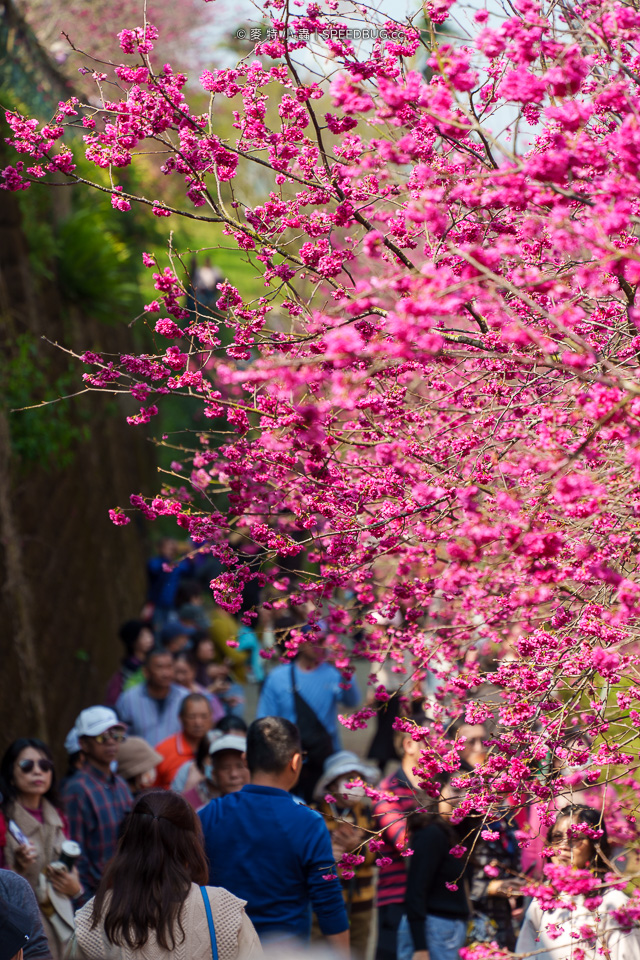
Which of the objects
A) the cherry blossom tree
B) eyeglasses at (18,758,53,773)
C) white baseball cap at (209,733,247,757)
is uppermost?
the cherry blossom tree

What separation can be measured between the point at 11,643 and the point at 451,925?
4.23m

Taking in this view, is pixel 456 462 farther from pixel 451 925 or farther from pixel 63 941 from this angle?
pixel 63 941

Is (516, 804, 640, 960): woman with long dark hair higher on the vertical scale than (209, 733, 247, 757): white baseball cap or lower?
lower

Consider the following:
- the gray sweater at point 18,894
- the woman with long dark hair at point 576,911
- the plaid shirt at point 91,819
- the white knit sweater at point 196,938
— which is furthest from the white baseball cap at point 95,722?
the woman with long dark hair at point 576,911

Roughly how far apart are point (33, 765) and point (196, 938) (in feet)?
7.01

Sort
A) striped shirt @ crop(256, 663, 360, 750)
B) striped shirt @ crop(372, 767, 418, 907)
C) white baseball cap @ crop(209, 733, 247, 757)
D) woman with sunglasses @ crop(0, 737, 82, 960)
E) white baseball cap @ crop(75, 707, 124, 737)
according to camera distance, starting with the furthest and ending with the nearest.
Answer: striped shirt @ crop(256, 663, 360, 750) < white baseball cap @ crop(75, 707, 124, 737) < white baseball cap @ crop(209, 733, 247, 757) < striped shirt @ crop(372, 767, 418, 907) < woman with sunglasses @ crop(0, 737, 82, 960)

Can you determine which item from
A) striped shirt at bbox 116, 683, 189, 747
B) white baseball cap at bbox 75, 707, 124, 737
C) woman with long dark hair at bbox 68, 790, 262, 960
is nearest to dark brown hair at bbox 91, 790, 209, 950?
woman with long dark hair at bbox 68, 790, 262, 960

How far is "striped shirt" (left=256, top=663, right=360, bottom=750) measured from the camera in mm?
7098

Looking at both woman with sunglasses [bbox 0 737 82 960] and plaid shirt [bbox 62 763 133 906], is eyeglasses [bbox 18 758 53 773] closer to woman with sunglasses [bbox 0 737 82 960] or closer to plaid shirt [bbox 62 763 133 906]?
woman with sunglasses [bbox 0 737 82 960]

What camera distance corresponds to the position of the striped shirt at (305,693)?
7.10 m

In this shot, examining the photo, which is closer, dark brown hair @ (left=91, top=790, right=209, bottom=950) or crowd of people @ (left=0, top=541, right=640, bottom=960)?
dark brown hair @ (left=91, top=790, right=209, bottom=950)

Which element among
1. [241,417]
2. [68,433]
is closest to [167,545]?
[68,433]

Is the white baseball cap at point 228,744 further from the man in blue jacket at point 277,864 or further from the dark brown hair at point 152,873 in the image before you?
the dark brown hair at point 152,873

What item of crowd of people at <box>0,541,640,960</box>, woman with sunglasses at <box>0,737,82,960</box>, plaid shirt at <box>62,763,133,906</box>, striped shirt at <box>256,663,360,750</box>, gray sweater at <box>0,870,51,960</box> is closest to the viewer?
crowd of people at <box>0,541,640,960</box>
